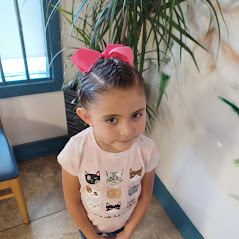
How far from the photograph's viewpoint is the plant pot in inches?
58.5

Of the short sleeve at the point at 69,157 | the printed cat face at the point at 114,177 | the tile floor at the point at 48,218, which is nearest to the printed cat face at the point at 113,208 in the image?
the printed cat face at the point at 114,177

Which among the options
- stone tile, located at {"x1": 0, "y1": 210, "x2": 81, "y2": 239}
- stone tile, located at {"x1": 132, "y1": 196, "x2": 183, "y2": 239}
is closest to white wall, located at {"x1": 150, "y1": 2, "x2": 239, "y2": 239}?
stone tile, located at {"x1": 132, "y1": 196, "x2": 183, "y2": 239}

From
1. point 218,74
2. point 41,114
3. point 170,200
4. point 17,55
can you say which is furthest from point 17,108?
point 218,74

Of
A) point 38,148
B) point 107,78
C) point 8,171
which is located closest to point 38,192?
point 38,148

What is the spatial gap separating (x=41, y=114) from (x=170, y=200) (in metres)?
1.12

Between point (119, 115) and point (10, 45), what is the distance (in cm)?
123

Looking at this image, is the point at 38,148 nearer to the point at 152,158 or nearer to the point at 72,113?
the point at 72,113

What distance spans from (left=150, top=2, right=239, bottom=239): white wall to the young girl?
345mm

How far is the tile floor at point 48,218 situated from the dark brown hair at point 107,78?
1.05 metres

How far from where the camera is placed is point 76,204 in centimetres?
87

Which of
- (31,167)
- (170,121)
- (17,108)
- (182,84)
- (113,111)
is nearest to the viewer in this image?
(113,111)

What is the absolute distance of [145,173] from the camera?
888 mm

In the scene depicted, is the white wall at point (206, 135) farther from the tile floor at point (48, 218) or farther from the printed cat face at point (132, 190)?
the printed cat face at point (132, 190)

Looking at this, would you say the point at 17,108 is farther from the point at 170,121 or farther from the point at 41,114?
the point at 170,121
